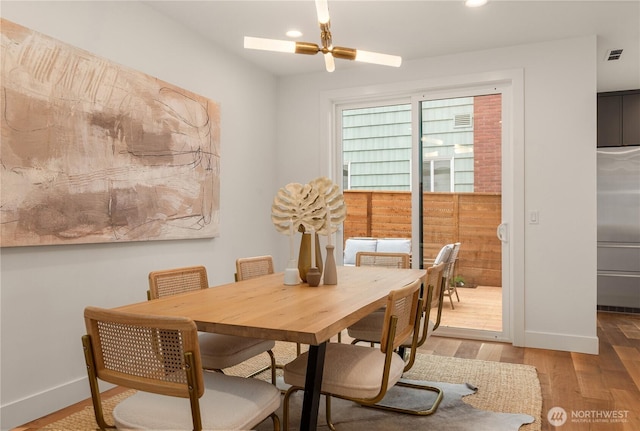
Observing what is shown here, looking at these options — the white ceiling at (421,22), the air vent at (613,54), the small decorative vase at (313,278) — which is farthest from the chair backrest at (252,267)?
the air vent at (613,54)

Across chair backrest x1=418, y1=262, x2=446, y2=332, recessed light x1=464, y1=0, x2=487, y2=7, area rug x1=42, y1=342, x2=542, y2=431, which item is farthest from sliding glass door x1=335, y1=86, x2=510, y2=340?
chair backrest x1=418, y1=262, x2=446, y2=332

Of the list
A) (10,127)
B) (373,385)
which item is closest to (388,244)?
(373,385)

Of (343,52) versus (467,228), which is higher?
(343,52)

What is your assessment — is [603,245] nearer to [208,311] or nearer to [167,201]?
[167,201]

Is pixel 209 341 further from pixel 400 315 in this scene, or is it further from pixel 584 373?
pixel 584 373

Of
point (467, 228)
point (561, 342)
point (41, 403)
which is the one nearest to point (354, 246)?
point (467, 228)

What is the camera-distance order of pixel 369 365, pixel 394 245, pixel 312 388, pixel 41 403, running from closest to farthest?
pixel 312 388 < pixel 369 365 < pixel 41 403 < pixel 394 245

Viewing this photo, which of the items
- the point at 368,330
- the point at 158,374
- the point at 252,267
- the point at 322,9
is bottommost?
the point at 368,330

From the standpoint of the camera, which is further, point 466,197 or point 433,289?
point 466,197

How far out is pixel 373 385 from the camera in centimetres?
176

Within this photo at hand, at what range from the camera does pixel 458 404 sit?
8.70ft

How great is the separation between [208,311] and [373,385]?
2.20 feet

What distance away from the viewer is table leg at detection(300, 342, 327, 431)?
1629mm

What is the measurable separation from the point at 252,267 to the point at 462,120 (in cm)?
245
